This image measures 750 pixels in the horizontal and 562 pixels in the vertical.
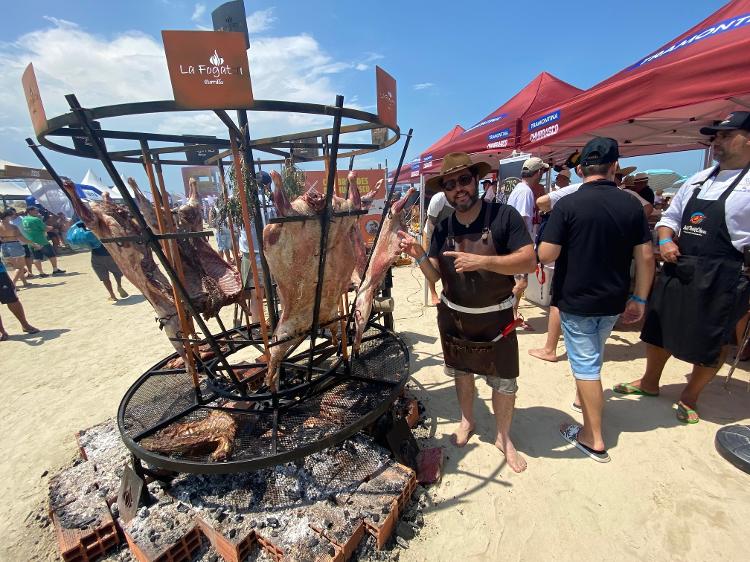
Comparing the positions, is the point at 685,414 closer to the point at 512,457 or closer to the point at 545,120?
the point at 512,457

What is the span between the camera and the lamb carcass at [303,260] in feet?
6.23

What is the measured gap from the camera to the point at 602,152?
2408mm

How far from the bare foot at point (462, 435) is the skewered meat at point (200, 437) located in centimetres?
178

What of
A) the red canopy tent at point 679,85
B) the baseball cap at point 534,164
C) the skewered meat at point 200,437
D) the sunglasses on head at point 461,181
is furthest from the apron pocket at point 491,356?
the baseball cap at point 534,164

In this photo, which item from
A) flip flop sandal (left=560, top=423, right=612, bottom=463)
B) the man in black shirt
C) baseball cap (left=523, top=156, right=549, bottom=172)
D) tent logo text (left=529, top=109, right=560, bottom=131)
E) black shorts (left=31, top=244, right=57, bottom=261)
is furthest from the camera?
black shorts (left=31, top=244, right=57, bottom=261)

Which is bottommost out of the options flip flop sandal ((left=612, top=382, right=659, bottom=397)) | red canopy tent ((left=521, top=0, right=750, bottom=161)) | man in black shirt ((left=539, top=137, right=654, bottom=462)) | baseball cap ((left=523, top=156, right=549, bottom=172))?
flip flop sandal ((left=612, top=382, right=659, bottom=397))

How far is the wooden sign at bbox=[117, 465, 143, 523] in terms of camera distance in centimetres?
205

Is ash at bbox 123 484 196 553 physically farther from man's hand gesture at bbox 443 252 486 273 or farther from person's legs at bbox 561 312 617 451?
person's legs at bbox 561 312 617 451

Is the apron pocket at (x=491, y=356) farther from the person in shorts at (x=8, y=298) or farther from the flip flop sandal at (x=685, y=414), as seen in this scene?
the person in shorts at (x=8, y=298)

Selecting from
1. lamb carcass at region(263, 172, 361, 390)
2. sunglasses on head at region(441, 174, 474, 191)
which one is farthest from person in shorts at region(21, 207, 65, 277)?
sunglasses on head at region(441, 174, 474, 191)

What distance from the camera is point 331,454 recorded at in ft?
7.94

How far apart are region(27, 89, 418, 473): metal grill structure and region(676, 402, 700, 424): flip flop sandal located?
2566mm

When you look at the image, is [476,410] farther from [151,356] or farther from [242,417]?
[151,356]

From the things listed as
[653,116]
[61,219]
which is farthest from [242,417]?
[61,219]
